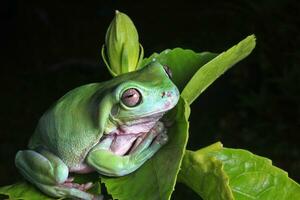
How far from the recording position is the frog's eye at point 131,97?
957 mm

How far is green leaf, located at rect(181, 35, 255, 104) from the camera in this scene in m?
0.94

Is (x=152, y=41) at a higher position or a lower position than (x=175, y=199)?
higher

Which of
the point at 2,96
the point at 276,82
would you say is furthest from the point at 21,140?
the point at 276,82

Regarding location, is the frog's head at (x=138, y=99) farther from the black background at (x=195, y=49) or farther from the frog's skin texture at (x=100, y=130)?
the black background at (x=195, y=49)

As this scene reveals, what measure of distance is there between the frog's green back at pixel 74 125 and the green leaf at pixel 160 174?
98 mm

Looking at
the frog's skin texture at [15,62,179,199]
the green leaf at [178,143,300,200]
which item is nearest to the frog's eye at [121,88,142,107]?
the frog's skin texture at [15,62,179,199]

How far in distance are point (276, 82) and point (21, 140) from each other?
1492 millimetres

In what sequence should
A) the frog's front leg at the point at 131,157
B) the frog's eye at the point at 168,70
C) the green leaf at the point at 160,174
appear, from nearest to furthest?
1. the green leaf at the point at 160,174
2. the frog's front leg at the point at 131,157
3. the frog's eye at the point at 168,70

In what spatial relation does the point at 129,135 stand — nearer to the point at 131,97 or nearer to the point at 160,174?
the point at 131,97

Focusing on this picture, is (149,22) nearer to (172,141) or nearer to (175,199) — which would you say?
(175,199)

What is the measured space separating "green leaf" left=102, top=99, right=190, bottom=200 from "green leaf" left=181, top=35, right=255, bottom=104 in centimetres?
4

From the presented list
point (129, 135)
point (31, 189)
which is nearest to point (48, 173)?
point (31, 189)

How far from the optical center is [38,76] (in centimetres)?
429

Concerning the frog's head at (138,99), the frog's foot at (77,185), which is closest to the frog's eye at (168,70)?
the frog's head at (138,99)
